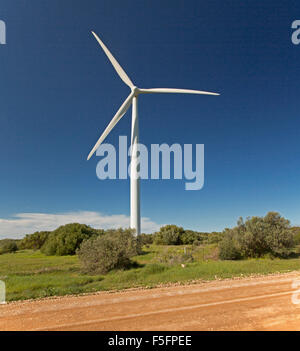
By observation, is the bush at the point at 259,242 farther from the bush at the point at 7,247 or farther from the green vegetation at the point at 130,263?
the bush at the point at 7,247

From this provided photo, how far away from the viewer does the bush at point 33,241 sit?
41.9 meters

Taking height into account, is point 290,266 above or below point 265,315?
below

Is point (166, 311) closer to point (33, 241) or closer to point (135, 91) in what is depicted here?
point (135, 91)

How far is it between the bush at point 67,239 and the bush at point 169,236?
16.1 metres

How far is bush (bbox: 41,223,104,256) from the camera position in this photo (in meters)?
27.8

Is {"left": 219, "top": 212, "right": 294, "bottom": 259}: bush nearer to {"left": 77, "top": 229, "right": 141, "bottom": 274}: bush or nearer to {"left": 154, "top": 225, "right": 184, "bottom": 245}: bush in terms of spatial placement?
{"left": 77, "top": 229, "right": 141, "bottom": 274}: bush

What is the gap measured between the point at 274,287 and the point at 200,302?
4.14 metres

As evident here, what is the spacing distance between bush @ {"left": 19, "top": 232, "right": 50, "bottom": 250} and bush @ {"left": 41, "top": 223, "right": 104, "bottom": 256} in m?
14.0

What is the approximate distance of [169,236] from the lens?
4062 centimetres

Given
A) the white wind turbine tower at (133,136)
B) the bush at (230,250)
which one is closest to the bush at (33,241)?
the white wind turbine tower at (133,136)

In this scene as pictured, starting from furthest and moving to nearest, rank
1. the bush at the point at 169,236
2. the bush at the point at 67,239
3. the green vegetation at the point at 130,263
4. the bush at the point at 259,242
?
the bush at the point at 169,236, the bush at the point at 67,239, the bush at the point at 259,242, the green vegetation at the point at 130,263
